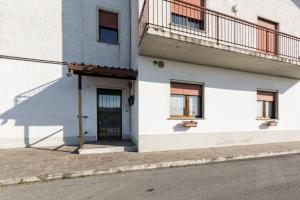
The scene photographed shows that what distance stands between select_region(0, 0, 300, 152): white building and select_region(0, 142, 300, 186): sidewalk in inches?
33.5

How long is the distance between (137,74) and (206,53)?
9.13 feet

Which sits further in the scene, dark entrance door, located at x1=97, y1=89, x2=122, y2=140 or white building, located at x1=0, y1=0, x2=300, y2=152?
dark entrance door, located at x1=97, y1=89, x2=122, y2=140

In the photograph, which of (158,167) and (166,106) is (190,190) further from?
(166,106)

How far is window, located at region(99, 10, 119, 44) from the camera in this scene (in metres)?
9.30

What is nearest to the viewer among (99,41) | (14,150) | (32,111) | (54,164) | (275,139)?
(54,164)

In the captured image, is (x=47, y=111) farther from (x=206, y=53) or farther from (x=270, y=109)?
(x=270, y=109)

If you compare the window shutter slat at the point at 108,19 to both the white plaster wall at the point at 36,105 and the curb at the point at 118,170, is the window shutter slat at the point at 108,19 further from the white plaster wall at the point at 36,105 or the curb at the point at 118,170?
the curb at the point at 118,170

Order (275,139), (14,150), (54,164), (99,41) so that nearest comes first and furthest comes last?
1. (54,164)
2. (14,150)
3. (99,41)
4. (275,139)

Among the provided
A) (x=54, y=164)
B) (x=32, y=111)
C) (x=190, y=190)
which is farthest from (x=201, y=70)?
(x=32, y=111)

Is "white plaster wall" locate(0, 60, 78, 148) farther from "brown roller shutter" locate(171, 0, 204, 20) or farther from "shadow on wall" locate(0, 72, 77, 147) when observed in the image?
"brown roller shutter" locate(171, 0, 204, 20)

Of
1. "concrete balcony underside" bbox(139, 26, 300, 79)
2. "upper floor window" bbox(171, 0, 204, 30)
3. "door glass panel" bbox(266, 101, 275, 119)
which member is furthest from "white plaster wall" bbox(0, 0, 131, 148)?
"door glass panel" bbox(266, 101, 275, 119)

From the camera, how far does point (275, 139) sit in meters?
9.99

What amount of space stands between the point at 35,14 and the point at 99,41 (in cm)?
280

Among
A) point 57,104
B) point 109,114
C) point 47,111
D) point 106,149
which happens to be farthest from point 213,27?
point 47,111
